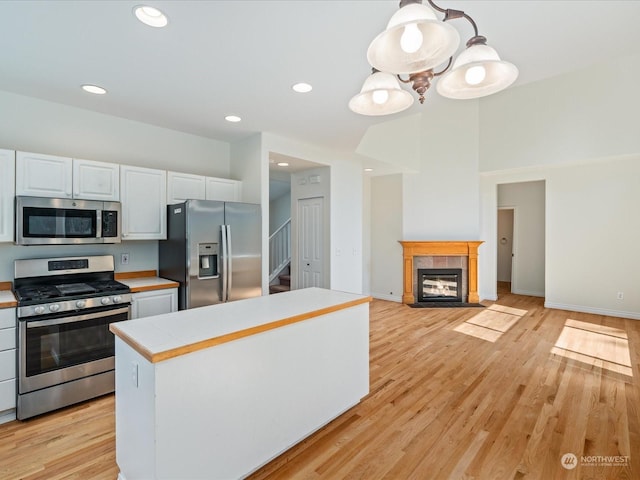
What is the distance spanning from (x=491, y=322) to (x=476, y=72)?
439 centimetres

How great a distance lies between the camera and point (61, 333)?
2.55 m

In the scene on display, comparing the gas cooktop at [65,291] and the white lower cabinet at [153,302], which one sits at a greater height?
the gas cooktop at [65,291]

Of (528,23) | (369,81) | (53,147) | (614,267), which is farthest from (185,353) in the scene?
(614,267)

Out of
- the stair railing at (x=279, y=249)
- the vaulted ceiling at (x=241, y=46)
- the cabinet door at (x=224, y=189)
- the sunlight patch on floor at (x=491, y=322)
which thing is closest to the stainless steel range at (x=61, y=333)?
the cabinet door at (x=224, y=189)

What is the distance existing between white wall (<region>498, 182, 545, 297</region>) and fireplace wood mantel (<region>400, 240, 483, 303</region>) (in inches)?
67.7

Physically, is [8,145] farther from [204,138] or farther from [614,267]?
[614,267]

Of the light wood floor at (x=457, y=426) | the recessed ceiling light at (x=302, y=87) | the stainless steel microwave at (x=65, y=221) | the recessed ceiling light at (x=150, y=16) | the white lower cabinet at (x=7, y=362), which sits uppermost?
the recessed ceiling light at (x=302, y=87)

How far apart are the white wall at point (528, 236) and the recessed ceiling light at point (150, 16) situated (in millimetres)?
7586

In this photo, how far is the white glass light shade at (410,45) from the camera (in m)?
1.36

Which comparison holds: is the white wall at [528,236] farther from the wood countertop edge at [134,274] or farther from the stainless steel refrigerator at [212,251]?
the wood countertop edge at [134,274]

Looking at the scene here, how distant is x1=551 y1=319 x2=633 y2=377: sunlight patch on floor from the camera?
134 inches

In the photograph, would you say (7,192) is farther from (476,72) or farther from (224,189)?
(476,72)

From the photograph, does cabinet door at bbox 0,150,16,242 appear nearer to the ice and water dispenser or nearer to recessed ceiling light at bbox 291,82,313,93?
the ice and water dispenser

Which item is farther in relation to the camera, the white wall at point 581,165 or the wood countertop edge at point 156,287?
the white wall at point 581,165
